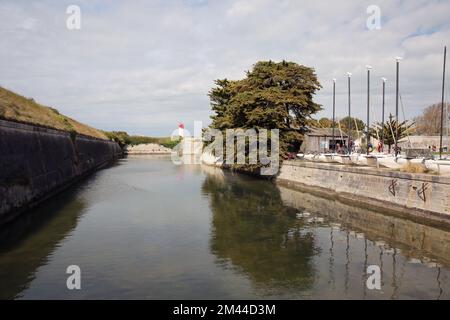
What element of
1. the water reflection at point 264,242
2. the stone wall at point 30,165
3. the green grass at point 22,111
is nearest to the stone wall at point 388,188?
the water reflection at point 264,242

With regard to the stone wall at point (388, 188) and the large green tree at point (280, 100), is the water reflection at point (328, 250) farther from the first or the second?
the large green tree at point (280, 100)

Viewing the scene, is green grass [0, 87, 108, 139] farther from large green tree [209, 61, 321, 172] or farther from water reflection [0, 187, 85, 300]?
large green tree [209, 61, 321, 172]

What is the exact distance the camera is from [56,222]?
1953cm

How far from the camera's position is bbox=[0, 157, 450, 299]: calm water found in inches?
432

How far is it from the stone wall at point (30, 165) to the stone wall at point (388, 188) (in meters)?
20.1

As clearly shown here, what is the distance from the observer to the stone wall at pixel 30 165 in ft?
62.5

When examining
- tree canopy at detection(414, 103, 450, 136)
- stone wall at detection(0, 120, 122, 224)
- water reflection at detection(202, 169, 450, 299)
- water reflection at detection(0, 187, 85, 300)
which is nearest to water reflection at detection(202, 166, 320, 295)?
water reflection at detection(202, 169, 450, 299)

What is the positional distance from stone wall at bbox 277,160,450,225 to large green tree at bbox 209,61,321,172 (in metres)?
7.45

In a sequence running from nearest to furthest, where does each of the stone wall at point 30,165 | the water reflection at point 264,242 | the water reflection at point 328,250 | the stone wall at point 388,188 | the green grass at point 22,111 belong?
the water reflection at point 328,250 → the water reflection at point 264,242 → the stone wall at point 388,188 → the stone wall at point 30,165 → the green grass at point 22,111

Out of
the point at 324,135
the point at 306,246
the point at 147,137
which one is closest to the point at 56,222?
the point at 306,246

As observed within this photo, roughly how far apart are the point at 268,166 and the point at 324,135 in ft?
54.9

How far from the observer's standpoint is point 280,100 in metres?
38.7

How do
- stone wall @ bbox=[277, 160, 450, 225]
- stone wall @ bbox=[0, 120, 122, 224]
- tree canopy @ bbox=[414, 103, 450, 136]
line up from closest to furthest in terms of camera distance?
stone wall @ bbox=[277, 160, 450, 225]
stone wall @ bbox=[0, 120, 122, 224]
tree canopy @ bbox=[414, 103, 450, 136]
